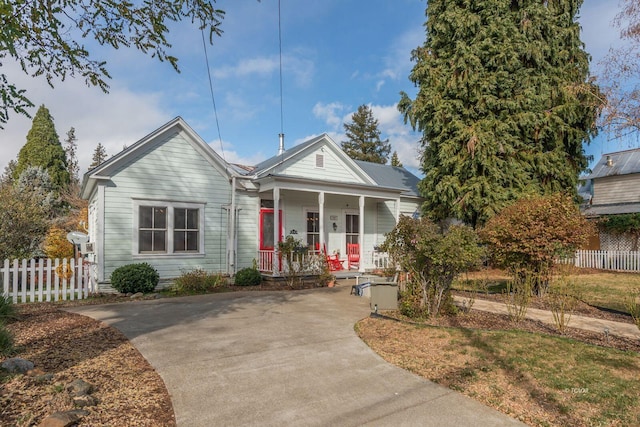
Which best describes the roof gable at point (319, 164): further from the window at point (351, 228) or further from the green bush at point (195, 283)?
the green bush at point (195, 283)

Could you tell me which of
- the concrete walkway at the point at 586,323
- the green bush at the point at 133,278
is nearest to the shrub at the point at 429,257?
the concrete walkway at the point at 586,323

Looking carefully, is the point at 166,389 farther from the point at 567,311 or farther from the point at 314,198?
the point at 314,198

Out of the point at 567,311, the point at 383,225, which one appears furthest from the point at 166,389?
the point at 383,225

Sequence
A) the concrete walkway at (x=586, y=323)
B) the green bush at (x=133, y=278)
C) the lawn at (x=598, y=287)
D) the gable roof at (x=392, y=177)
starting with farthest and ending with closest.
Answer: the gable roof at (x=392, y=177)
the green bush at (x=133, y=278)
the lawn at (x=598, y=287)
the concrete walkway at (x=586, y=323)

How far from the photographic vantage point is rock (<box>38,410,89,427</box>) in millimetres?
3008

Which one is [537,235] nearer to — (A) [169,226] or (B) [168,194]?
(A) [169,226]

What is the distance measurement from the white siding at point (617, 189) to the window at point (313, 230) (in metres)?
19.6

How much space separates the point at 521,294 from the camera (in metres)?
7.84

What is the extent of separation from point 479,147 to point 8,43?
15825 mm

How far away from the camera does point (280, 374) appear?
4.49m

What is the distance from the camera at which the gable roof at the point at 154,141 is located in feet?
35.3

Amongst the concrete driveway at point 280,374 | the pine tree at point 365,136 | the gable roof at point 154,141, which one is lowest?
the concrete driveway at point 280,374

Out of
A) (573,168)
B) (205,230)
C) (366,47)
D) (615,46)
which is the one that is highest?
(366,47)

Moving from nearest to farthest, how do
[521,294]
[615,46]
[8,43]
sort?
[8,43] < [521,294] < [615,46]
